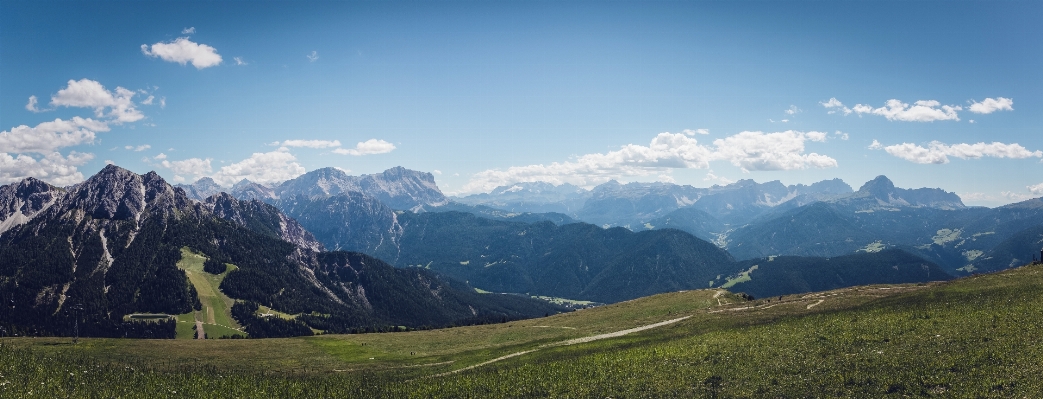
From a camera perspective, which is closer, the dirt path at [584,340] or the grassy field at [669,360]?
the grassy field at [669,360]

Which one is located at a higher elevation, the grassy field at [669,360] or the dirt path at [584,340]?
the grassy field at [669,360]

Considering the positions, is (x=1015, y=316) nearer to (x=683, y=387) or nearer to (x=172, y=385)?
(x=683, y=387)

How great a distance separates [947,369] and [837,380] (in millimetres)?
8622

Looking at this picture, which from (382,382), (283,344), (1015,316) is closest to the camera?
(1015,316)

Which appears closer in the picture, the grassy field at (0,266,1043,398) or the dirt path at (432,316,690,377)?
the grassy field at (0,266,1043,398)

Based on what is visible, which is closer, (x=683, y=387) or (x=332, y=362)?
(x=683, y=387)

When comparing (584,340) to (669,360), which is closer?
(669,360)

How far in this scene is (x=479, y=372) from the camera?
Result: 64.0 m

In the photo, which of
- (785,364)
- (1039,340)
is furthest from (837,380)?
(1039,340)

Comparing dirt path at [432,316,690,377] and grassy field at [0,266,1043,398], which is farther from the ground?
grassy field at [0,266,1043,398]

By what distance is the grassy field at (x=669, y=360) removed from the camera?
42938 mm

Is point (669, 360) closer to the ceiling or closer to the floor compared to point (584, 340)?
closer to the ceiling

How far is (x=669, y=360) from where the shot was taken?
190 feet

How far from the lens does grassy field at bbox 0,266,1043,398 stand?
42.9 metres
